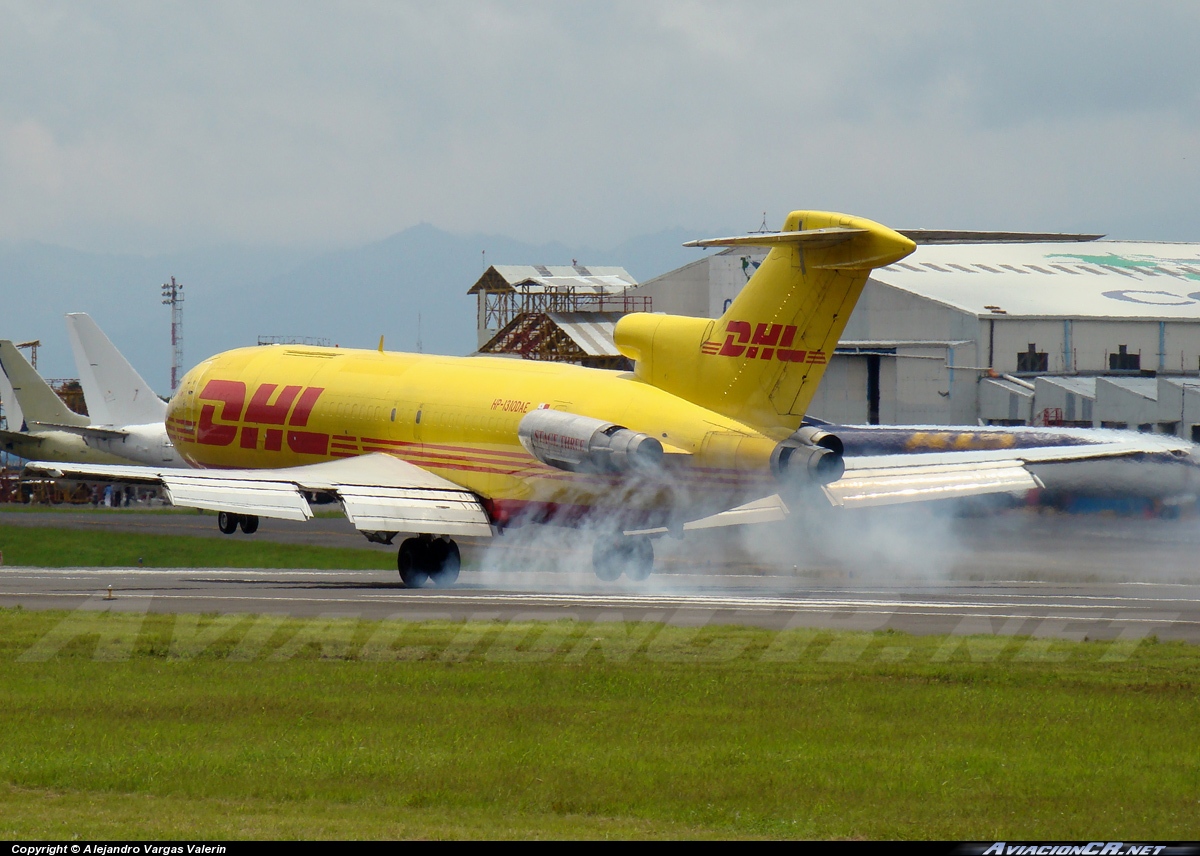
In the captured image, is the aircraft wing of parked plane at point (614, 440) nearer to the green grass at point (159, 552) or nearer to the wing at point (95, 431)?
the wing at point (95, 431)

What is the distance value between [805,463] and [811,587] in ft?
22.1

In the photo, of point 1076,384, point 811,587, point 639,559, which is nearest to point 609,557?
point 639,559

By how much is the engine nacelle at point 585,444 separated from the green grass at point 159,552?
2801 cm

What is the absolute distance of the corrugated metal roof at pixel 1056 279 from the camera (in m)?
97.0

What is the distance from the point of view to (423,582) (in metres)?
44.7

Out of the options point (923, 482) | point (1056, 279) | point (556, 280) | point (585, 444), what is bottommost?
point (923, 482)

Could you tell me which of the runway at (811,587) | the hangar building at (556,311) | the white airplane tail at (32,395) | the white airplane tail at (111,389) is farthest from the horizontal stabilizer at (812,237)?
the hangar building at (556,311)

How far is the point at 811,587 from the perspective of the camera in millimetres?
44000

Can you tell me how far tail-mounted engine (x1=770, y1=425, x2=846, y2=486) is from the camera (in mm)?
38406

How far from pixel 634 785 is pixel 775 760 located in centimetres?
219

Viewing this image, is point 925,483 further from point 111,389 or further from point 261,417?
point 111,389

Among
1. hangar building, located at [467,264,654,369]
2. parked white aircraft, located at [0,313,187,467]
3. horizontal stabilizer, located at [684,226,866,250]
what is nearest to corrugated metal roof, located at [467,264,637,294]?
hangar building, located at [467,264,654,369]

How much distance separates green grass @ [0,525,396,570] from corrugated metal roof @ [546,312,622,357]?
1673 inches

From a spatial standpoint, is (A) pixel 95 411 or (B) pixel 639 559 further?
(A) pixel 95 411
